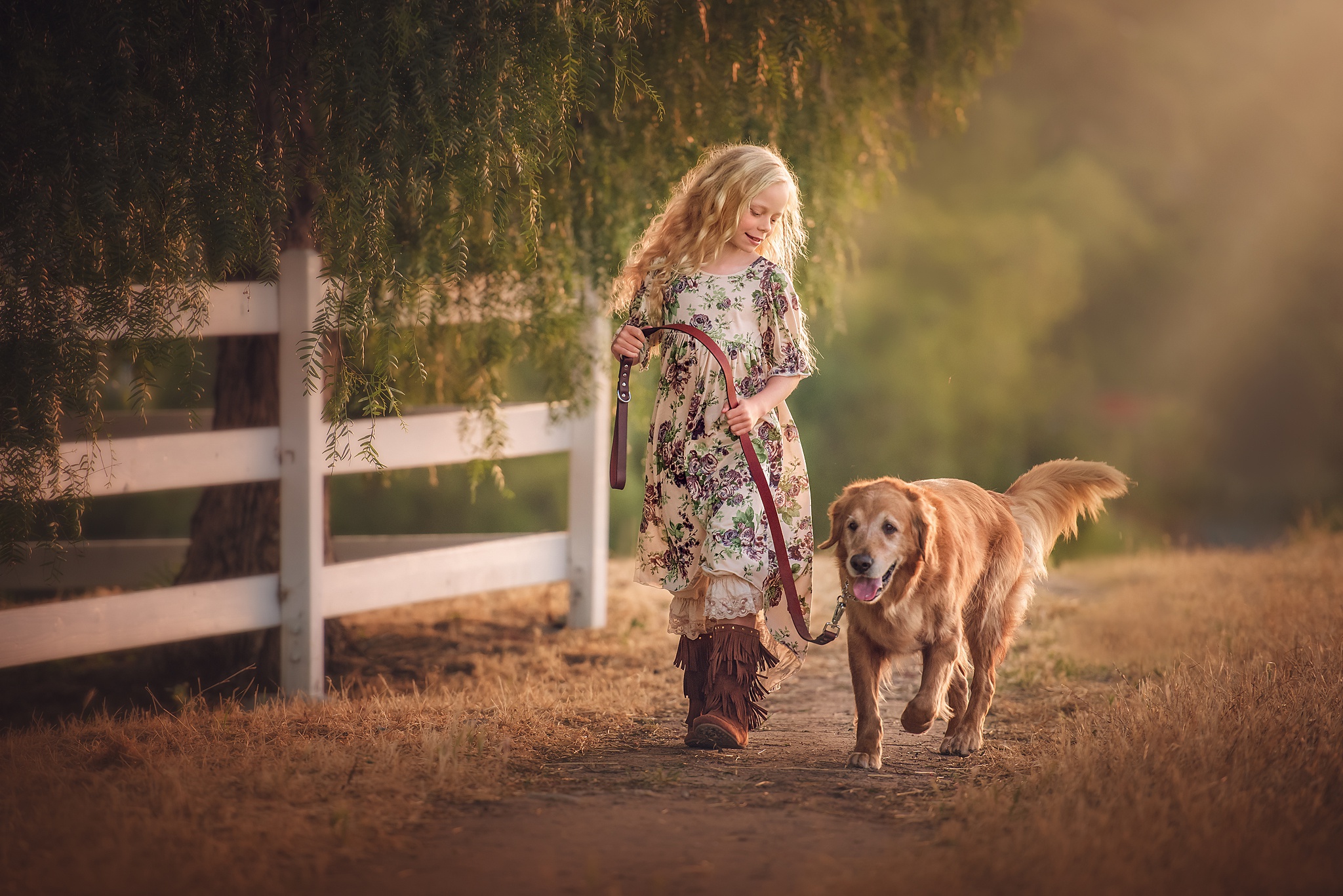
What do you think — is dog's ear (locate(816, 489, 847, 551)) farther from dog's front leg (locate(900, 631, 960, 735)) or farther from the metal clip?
dog's front leg (locate(900, 631, 960, 735))

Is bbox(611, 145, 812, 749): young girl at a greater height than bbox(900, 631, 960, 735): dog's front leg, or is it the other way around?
bbox(611, 145, 812, 749): young girl

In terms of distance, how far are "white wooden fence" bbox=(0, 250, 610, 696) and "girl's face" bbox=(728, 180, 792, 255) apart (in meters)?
1.98

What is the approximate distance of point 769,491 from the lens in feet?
11.1

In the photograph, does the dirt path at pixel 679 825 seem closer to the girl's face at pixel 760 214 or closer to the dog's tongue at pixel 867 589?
the dog's tongue at pixel 867 589

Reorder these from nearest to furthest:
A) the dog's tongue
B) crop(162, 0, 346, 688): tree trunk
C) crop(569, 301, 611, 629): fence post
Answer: the dog's tongue < crop(162, 0, 346, 688): tree trunk < crop(569, 301, 611, 629): fence post

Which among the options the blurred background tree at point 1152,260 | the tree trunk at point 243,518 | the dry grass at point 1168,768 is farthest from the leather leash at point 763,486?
the blurred background tree at point 1152,260

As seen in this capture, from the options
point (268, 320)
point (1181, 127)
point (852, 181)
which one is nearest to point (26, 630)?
point (268, 320)

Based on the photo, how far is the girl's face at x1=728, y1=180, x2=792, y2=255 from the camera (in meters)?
3.48

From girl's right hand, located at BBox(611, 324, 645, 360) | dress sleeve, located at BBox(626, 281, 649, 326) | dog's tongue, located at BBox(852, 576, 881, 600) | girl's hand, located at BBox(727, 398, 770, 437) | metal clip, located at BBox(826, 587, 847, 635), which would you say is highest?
dress sleeve, located at BBox(626, 281, 649, 326)

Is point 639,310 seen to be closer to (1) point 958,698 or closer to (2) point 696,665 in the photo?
(2) point 696,665

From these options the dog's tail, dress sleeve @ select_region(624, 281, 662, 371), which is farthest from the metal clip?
dress sleeve @ select_region(624, 281, 662, 371)

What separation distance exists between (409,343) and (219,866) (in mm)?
1899

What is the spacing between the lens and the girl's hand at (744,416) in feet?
10.9

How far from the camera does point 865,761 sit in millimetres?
3355
